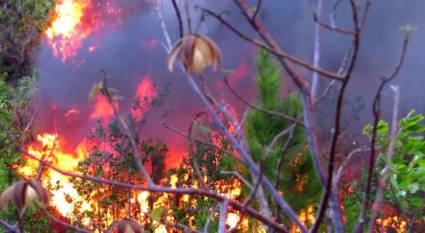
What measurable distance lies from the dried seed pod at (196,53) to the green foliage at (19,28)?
558 centimetres

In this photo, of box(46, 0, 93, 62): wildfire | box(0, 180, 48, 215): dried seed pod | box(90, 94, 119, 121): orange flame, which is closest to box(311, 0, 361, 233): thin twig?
box(0, 180, 48, 215): dried seed pod

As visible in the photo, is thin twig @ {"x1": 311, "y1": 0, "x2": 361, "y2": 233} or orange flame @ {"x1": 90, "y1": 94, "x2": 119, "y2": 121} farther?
orange flame @ {"x1": 90, "y1": 94, "x2": 119, "y2": 121}

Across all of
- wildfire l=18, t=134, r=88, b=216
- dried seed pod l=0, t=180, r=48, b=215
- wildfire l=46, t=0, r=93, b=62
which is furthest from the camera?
wildfire l=46, t=0, r=93, b=62

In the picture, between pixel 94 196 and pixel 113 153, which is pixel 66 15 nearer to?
pixel 113 153

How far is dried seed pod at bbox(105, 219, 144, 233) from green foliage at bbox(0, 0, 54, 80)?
5.53 metres

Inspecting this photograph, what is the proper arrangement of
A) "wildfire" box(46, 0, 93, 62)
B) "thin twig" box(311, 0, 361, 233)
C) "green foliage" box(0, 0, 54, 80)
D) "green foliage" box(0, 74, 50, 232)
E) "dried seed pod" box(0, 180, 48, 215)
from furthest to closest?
"wildfire" box(46, 0, 93, 62) < "green foliage" box(0, 0, 54, 80) < "green foliage" box(0, 74, 50, 232) < "dried seed pod" box(0, 180, 48, 215) < "thin twig" box(311, 0, 361, 233)

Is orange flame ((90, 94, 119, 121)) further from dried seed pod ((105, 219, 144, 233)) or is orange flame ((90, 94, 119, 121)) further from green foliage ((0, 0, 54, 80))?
dried seed pod ((105, 219, 144, 233))

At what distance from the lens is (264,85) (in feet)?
10.3

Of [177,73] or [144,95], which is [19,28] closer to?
[144,95]

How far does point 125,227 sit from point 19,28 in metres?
5.73

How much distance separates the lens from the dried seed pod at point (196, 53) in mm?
703

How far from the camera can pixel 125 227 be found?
2.60 feet

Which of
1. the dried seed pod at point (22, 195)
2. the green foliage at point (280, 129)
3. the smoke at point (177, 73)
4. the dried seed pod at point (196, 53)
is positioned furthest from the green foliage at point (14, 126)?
the dried seed pod at point (196, 53)

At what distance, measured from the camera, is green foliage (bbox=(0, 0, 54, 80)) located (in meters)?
5.95
